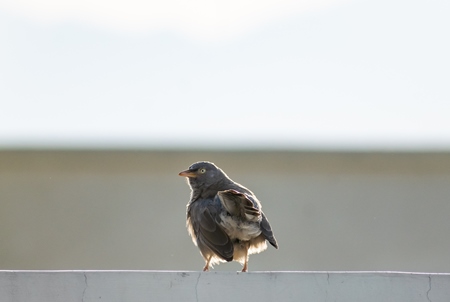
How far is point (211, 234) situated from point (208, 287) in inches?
71.6

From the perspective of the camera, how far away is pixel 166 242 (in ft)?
36.3

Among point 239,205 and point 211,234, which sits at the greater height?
point 239,205

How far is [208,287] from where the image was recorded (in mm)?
4598

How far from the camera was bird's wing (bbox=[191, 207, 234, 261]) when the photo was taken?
246 inches

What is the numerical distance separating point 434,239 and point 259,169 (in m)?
2.43

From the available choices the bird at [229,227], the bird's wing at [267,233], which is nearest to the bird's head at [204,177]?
the bird at [229,227]

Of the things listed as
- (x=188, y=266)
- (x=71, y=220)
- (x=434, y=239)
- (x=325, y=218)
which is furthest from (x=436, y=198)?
(x=71, y=220)

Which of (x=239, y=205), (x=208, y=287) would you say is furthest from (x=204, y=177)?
(x=208, y=287)

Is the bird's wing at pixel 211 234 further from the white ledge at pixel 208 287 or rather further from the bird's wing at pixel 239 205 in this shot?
the white ledge at pixel 208 287

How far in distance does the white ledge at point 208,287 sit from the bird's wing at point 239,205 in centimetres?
148

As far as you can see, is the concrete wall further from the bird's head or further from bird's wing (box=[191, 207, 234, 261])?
bird's wing (box=[191, 207, 234, 261])

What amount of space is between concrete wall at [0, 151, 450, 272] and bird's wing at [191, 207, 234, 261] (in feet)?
14.1

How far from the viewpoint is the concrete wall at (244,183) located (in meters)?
11.0

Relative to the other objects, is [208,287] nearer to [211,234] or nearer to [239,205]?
[239,205]
